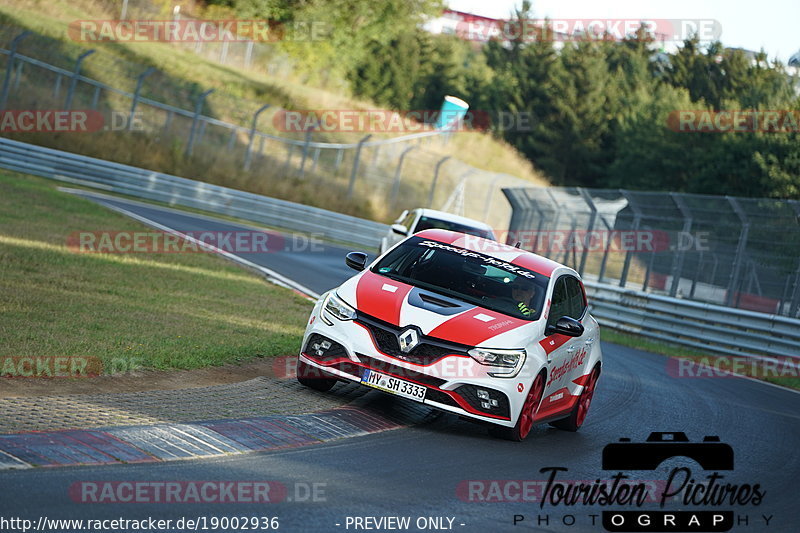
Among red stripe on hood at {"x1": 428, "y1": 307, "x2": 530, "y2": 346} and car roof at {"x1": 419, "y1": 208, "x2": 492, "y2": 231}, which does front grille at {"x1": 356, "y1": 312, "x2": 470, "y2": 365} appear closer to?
red stripe on hood at {"x1": 428, "y1": 307, "x2": 530, "y2": 346}

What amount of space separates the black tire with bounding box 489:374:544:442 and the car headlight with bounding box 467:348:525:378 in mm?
259

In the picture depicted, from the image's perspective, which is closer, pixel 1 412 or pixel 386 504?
pixel 386 504

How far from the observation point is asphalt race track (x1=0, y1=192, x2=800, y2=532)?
5.57 metres

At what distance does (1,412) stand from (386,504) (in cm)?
263

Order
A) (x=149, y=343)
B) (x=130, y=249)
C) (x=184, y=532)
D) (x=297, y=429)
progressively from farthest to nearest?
(x=130, y=249)
(x=149, y=343)
(x=297, y=429)
(x=184, y=532)

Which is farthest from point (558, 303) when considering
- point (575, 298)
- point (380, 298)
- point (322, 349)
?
point (322, 349)

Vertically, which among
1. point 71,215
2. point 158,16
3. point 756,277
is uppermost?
point 158,16

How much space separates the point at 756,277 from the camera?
20.5m

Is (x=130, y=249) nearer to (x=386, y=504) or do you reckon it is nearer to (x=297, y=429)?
(x=297, y=429)

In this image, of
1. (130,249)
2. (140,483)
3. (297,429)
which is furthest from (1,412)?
(130,249)

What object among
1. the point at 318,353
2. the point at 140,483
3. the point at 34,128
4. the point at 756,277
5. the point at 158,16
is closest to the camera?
the point at 140,483

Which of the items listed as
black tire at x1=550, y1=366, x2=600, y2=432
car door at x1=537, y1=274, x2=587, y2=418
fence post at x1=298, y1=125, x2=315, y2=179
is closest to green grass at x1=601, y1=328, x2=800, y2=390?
black tire at x1=550, y1=366, x2=600, y2=432

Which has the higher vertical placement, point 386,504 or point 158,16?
point 158,16

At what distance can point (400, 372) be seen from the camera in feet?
27.5
